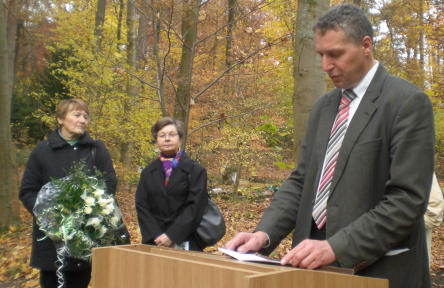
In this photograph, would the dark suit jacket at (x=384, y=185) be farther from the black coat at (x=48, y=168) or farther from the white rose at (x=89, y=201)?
the black coat at (x=48, y=168)

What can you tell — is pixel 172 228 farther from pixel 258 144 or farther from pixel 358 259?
pixel 258 144

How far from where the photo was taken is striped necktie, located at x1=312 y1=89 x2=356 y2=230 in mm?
2152

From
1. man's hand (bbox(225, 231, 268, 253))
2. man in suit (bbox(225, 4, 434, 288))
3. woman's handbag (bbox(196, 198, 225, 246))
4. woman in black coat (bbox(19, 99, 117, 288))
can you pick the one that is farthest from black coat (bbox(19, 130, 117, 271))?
man in suit (bbox(225, 4, 434, 288))

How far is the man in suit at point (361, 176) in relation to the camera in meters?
1.85

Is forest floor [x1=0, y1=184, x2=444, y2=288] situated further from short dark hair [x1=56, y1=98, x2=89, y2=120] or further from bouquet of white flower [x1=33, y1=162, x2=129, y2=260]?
bouquet of white flower [x1=33, y1=162, x2=129, y2=260]

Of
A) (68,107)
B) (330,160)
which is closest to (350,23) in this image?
(330,160)

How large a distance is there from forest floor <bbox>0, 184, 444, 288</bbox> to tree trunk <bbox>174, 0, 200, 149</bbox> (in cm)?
278

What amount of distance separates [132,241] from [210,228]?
519 cm

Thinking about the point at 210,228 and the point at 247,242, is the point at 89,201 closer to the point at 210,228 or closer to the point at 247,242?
the point at 210,228

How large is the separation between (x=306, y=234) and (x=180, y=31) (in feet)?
24.0

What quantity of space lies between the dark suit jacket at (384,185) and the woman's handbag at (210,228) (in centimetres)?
244

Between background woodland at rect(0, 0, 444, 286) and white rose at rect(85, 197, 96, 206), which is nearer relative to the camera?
white rose at rect(85, 197, 96, 206)

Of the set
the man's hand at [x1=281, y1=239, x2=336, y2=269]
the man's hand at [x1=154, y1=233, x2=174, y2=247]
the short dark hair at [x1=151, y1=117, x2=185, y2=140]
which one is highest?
the short dark hair at [x1=151, y1=117, x2=185, y2=140]

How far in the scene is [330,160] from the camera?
2189mm
